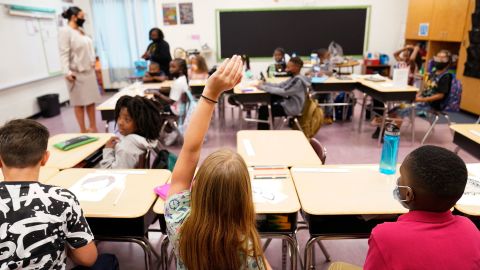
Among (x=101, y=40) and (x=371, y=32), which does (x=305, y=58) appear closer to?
(x=371, y=32)

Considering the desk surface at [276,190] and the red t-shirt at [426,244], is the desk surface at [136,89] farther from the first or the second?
the red t-shirt at [426,244]

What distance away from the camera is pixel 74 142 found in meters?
2.39

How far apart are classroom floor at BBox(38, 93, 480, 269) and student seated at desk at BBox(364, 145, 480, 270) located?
4.35 ft

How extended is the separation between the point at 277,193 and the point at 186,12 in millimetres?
6400

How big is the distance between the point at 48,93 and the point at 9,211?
6.03 metres

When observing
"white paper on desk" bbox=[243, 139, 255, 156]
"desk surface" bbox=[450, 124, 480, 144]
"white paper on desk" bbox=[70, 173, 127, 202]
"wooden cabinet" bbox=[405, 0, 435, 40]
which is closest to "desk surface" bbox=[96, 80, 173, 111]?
"white paper on desk" bbox=[243, 139, 255, 156]

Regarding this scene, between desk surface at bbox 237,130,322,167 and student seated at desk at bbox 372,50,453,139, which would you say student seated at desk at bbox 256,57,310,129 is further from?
desk surface at bbox 237,130,322,167

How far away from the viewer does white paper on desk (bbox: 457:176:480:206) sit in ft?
5.24

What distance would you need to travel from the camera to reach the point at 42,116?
6.10 meters

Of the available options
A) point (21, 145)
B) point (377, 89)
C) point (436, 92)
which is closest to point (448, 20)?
point (436, 92)

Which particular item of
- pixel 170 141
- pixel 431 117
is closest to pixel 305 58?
pixel 431 117

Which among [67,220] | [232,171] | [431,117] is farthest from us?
[431,117]

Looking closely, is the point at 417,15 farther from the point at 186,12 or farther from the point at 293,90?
the point at 186,12

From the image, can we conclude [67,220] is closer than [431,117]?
Yes
